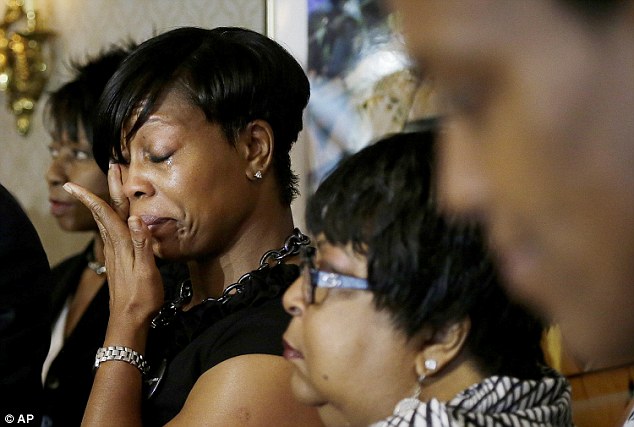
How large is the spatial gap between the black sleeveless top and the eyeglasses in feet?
0.82

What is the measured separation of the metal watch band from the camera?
3.84 ft

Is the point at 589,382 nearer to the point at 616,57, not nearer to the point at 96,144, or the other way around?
the point at 616,57

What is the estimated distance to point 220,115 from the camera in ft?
3.90

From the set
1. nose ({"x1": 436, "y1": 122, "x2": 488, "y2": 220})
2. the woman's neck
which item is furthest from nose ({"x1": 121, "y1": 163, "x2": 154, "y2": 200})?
nose ({"x1": 436, "y1": 122, "x2": 488, "y2": 220})

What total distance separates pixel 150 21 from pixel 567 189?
216 cm

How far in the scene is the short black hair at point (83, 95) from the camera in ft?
6.78

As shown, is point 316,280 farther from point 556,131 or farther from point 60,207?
point 60,207

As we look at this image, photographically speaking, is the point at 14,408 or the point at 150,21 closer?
the point at 14,408

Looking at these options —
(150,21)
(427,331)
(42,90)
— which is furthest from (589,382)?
(42,90)

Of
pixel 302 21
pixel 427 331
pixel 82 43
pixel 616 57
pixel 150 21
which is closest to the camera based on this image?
pixel 616 57

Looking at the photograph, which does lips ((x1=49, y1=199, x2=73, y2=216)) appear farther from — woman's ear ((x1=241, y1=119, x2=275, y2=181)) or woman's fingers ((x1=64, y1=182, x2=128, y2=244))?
woman's ear ((x1=241, y1=119, x2=275, y2=181))

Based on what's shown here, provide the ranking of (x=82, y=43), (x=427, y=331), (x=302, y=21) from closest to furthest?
1. (x=427, y=331)
2. (x=302, y=21)
3. (x=82, y=43)

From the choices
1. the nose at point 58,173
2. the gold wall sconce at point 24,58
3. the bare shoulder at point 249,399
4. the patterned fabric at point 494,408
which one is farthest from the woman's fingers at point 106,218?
the gold wall sconce at point 24,58

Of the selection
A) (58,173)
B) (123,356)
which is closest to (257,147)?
(123,356)
